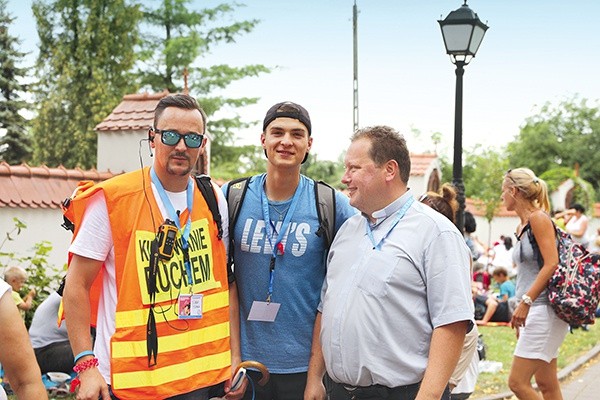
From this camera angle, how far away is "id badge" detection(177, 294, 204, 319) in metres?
3.75

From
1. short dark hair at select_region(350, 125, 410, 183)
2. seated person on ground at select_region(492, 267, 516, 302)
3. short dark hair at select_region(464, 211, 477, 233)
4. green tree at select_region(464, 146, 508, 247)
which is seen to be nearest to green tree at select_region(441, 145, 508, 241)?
green tree at select_region(464, 146, 508, 247)

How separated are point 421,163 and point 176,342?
2012 centimetres

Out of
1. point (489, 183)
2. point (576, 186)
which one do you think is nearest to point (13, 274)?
point (489, 183)


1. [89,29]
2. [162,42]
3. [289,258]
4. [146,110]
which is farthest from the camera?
[162,42]

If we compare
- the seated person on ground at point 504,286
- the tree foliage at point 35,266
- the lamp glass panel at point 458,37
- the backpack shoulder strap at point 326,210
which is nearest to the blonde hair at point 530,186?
the backpack shoulder strap at point 326,210

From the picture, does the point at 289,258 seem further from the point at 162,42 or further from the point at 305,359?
the point at 162,42

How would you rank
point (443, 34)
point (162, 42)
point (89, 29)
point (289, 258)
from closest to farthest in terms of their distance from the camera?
point (289, 258) → point (443, 34) → point (89, 29) → point (162, 42)

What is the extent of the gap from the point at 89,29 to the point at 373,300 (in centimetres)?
3212

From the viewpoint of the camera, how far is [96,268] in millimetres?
3660

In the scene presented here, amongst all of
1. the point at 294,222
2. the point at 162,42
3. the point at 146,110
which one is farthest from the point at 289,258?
the point at 162,42

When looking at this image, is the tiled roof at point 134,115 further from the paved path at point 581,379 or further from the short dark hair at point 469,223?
the paved path at point 581,379

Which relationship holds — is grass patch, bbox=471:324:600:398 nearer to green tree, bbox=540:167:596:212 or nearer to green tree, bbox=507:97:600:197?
green tree, bbox=540:167:596:212

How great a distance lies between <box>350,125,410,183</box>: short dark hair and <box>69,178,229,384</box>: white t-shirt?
0.97 metres

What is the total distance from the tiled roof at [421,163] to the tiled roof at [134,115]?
1124cm
